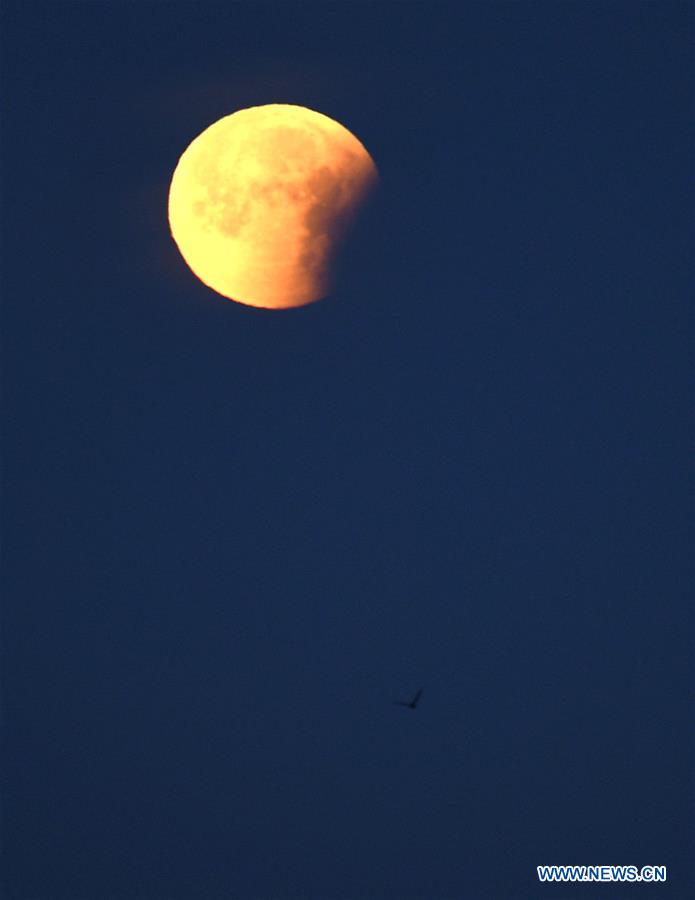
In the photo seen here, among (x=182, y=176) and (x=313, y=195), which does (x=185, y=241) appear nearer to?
(x=182, y=176)

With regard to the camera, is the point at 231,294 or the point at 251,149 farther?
the point at 231,294

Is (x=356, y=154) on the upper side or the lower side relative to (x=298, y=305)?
upper

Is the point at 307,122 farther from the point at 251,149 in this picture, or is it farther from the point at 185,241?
the point at 185,241

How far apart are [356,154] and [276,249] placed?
13.3ft

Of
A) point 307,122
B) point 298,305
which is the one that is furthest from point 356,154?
point 298,305

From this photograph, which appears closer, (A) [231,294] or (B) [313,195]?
(B) [313,195]

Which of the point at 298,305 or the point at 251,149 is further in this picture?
the point at 298,305

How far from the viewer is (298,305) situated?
42594 mm

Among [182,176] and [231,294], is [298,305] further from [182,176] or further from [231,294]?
[182,176]

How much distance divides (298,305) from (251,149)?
5.13 meters

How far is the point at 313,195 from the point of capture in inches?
1572

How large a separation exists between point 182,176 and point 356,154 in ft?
17.1

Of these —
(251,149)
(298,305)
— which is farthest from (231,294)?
(251,149)

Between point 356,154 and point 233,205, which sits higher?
point 356,154
